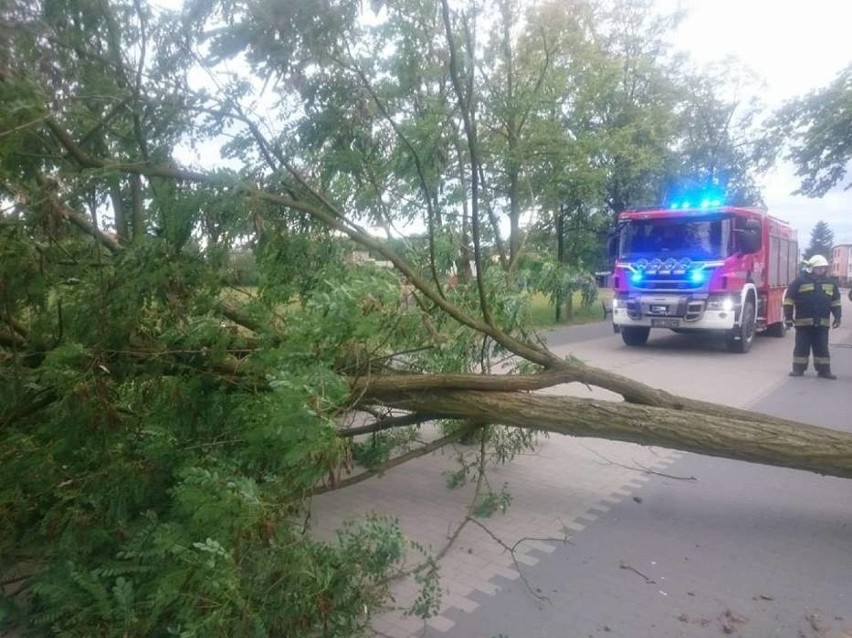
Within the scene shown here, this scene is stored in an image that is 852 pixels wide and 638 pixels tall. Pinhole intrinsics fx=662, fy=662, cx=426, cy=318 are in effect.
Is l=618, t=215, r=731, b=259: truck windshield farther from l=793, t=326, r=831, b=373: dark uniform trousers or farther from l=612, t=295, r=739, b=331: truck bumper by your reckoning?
l=793, t=326, r=831, b=373: dark uniform trousers

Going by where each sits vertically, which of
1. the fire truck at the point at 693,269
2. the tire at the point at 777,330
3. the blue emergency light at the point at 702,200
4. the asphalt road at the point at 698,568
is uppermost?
the blue emergency light at the point at 702,200

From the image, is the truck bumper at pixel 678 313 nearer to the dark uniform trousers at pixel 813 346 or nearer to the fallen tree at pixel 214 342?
the dark uniform trousers at pixel 813 346

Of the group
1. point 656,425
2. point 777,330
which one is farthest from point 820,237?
point 656,425

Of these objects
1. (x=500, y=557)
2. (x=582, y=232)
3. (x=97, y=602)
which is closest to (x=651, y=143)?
(x=582, y=232)

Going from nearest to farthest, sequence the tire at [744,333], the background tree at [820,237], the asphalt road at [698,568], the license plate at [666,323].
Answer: the asphalt road at [698,568]
the license plate at [666,323]
the tire at [744,333]
the background tree at [820,237]

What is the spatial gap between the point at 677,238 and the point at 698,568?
869 cm

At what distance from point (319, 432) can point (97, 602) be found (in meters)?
1.18

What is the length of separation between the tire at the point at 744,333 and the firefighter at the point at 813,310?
5.94 ft

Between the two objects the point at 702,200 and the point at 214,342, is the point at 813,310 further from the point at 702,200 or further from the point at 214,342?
the point at 214,342

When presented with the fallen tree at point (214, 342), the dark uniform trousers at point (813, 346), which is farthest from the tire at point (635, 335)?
the fallen tree at point (214, 342)

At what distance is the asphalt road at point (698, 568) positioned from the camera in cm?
304

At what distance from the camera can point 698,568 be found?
3.58 meters

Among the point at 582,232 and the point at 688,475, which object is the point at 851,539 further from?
the point at 582,232

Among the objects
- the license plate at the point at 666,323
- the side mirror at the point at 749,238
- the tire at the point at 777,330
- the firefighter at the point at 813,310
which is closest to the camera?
the firefighter at the point at 813,310
